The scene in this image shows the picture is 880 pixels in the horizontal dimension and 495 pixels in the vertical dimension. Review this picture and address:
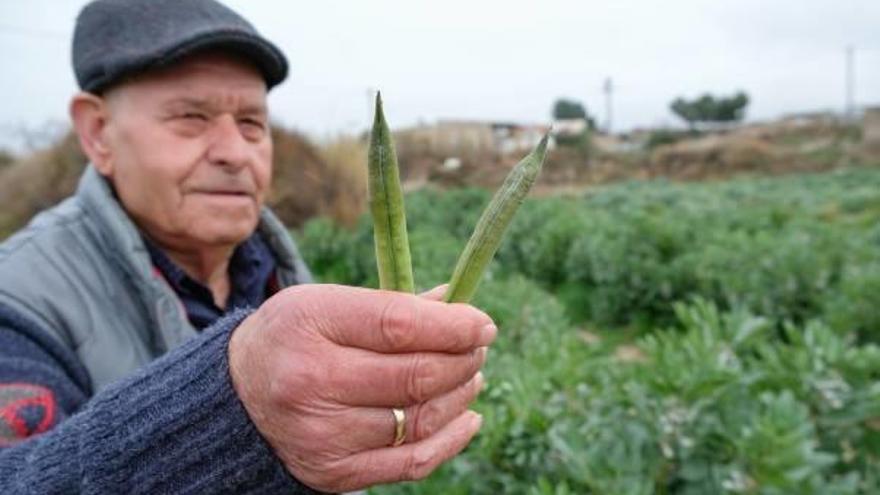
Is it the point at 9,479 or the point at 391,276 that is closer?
the point at 391,276

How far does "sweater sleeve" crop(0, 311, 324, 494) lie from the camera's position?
3.50 feet

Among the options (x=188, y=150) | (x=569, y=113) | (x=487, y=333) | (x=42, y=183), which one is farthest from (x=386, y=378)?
(x=42, y=183)

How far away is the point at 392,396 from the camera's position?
0.94 meters

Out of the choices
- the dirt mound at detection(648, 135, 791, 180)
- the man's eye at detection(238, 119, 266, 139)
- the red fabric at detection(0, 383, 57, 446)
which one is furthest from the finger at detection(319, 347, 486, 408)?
the dirt mound at detection(648, 135, 791, 180)

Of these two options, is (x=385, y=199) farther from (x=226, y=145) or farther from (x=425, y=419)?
(x=226, y=145)

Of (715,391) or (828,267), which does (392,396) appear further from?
(828,267)

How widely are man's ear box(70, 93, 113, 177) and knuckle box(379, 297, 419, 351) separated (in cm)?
165

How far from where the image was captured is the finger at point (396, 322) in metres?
0.90

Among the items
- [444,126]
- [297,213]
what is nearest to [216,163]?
[297,213]

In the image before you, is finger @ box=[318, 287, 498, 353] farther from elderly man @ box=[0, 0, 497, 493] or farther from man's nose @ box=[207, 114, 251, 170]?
man's nose @ box=[207, 114, 251, 170]

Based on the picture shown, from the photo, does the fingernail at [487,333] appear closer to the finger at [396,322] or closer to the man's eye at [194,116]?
the finger at [396,322]

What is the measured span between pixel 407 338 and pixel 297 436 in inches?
8.7

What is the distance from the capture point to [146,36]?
198 centimetres

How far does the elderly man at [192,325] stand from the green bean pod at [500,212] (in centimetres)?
8
